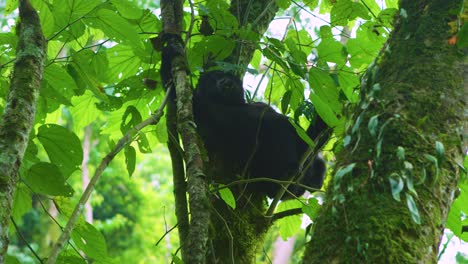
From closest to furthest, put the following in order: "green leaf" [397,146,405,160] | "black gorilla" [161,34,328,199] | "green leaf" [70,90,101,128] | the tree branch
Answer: "green leaf" [397,146,405,160], the tree branch, "green leaf" [70,90,101,128], "black gorilla" [161,34,328,199]

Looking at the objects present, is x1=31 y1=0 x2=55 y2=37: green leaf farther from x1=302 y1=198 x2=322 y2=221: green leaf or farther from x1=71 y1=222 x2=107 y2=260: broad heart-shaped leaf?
x1=302 y1=198 x2=322 y2=221: green leaf

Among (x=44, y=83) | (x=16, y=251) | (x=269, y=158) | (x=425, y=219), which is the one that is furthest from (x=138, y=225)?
(x=425, y=219)

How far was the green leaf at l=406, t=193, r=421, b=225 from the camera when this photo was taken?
157 cm

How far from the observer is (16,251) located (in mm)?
16141

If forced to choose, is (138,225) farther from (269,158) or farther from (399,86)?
(399,86)

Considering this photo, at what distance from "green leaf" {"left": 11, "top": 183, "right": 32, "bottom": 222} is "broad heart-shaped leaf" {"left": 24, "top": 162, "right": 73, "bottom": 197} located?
38cm

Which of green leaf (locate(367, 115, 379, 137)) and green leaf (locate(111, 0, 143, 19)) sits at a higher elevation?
green leaf (locate(111, 0, 143, 19))

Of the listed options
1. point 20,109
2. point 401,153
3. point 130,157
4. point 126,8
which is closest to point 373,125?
point 401,153

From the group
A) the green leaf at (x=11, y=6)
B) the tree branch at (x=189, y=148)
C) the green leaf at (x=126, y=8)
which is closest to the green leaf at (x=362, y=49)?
the tree branch at (x=189, y=148)

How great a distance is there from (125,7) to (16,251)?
15157mm

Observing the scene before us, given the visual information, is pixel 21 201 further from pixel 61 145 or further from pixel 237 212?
pixel 237 212

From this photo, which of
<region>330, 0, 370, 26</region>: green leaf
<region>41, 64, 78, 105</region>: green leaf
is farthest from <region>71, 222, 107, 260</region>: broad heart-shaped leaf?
<region>330, 0, 370, 26</region>: green leaf

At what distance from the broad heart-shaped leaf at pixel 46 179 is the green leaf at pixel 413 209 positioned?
4.39ft

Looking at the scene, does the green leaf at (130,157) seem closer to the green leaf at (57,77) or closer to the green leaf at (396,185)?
the green leaf at (57,77)
